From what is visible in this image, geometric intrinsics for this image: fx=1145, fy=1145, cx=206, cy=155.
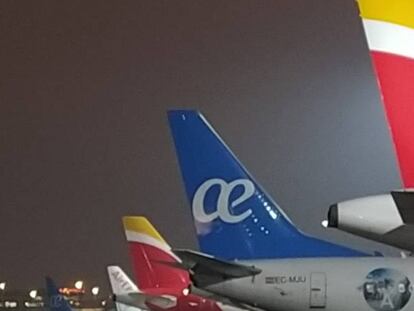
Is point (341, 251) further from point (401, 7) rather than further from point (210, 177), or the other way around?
point (401, 7)

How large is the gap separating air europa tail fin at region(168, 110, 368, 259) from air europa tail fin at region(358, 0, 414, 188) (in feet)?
19.2

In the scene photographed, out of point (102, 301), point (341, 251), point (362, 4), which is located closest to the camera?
point (362, 4)

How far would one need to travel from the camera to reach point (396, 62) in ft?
18.4

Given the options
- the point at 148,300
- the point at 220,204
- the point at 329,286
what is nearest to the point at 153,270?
the point at 148,300

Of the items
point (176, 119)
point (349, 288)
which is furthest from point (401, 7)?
point (176, 119)

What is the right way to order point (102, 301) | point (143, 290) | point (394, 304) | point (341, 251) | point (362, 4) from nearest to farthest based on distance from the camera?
point (362, 4) < point (394, 304) < point (341, 251) < point (143, 290) < point (102, 301)

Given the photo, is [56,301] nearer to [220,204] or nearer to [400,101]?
[220,204]

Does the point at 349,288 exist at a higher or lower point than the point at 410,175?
lower

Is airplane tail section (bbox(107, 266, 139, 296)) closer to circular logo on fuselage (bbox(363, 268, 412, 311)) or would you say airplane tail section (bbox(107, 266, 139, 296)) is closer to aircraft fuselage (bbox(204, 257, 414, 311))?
aircraft fuselage (bbox(204, 257, 414, 311))

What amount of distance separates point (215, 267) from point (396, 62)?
205 inches

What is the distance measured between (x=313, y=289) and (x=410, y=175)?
509 cm

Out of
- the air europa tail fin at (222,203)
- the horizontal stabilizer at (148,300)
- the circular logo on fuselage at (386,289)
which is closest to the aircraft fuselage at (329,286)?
the circular logo on fuselage at (386,289)

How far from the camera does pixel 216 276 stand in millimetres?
10703

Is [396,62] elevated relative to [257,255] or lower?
elevated
